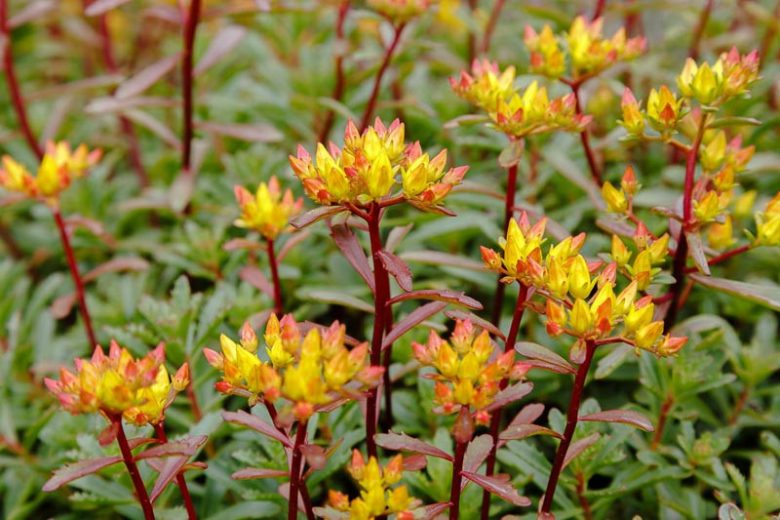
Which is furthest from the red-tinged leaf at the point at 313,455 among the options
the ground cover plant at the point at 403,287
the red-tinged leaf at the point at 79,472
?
the red-tinged leaf at the point at 79,472

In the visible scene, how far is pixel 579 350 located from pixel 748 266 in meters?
1.03

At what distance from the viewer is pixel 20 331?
5.71ft

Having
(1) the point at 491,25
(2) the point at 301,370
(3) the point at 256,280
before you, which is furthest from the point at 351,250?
(1) the point at 491,25

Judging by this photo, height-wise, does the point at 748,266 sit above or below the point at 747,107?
below

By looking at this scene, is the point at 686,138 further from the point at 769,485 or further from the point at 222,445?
the point at 222,445

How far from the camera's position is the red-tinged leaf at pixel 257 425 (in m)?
1.00

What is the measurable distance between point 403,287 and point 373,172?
14 cm

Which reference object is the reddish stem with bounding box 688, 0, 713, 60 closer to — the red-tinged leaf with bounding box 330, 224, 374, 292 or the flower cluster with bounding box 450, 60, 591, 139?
the flower cluster with bounding box 450, 60, 591, 139

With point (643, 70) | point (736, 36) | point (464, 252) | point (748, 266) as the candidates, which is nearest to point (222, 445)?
point (464, 252)

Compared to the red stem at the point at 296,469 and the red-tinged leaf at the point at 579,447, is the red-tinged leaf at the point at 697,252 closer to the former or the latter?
the red-tinged leaf at the point at 579,447

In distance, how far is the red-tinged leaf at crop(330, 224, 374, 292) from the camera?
110cm

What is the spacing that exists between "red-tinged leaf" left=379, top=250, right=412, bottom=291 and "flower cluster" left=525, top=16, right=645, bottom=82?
583 mm

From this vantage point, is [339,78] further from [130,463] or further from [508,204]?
[130,463]

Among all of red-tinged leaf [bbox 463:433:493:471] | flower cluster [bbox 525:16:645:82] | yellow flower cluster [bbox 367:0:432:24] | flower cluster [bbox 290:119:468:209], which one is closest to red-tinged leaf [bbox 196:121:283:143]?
yellow flower cluster [bbox 367:0:432:24]
